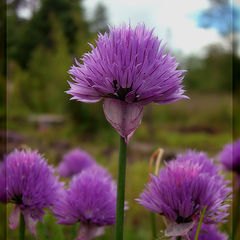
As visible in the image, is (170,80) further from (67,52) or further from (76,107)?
(76,107)

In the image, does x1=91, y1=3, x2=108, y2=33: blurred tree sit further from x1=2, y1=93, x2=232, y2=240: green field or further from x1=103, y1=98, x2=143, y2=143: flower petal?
x1=2, y1=93, x2=232, y2=240: green field

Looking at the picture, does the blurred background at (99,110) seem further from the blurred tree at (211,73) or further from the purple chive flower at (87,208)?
the purple chive flower at (87,208)

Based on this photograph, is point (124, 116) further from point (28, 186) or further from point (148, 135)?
point (148, 135)

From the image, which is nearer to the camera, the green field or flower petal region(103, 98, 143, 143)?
flower petal region(103, 98, 143, 143)

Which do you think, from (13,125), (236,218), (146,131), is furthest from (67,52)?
(236,218)

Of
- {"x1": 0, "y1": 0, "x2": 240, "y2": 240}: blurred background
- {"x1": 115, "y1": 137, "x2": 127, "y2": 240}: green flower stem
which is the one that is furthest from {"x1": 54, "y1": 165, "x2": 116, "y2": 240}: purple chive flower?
{"x1": 0, "y1": 0, "x2": 240, "y2": 240}: blurred background

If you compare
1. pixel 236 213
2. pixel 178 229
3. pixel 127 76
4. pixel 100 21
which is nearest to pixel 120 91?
pixel 127 76
